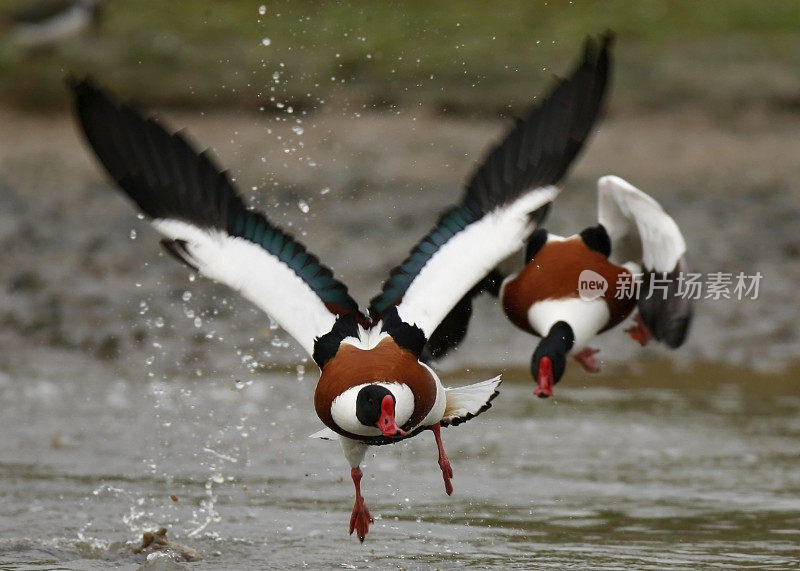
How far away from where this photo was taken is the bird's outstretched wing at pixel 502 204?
6.38 meters

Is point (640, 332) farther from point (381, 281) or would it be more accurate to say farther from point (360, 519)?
point (381, 281)

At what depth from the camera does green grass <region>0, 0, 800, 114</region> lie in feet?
55.2

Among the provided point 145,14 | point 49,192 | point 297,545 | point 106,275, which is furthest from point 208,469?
point 145,14

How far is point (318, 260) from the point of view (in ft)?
21.4

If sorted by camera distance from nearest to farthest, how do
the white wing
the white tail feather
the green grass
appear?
the white tail feather < the white wing < the green grass

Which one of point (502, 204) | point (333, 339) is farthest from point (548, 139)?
point (333, 339)

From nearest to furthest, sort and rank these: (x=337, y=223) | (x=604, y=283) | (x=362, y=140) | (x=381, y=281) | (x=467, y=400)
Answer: (x=467, y=400) < (x=604, y=283) < (x=381, y=281) < (x=337, y=223) < (x=362, y=140)

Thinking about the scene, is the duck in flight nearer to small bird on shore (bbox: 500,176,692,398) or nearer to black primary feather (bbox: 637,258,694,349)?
small bird on shore (bbox: 500,176,692,398)

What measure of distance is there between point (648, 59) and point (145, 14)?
5.84 meters

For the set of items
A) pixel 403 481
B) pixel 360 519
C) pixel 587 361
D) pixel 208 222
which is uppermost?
pixel 208 222

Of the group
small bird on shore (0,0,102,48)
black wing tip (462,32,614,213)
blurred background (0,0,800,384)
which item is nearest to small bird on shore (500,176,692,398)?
black wing tip (462,32,614,213)

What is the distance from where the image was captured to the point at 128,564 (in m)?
6.47

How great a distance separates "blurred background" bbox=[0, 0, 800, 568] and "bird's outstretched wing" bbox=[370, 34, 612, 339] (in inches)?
42.4

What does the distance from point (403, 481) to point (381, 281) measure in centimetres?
439
